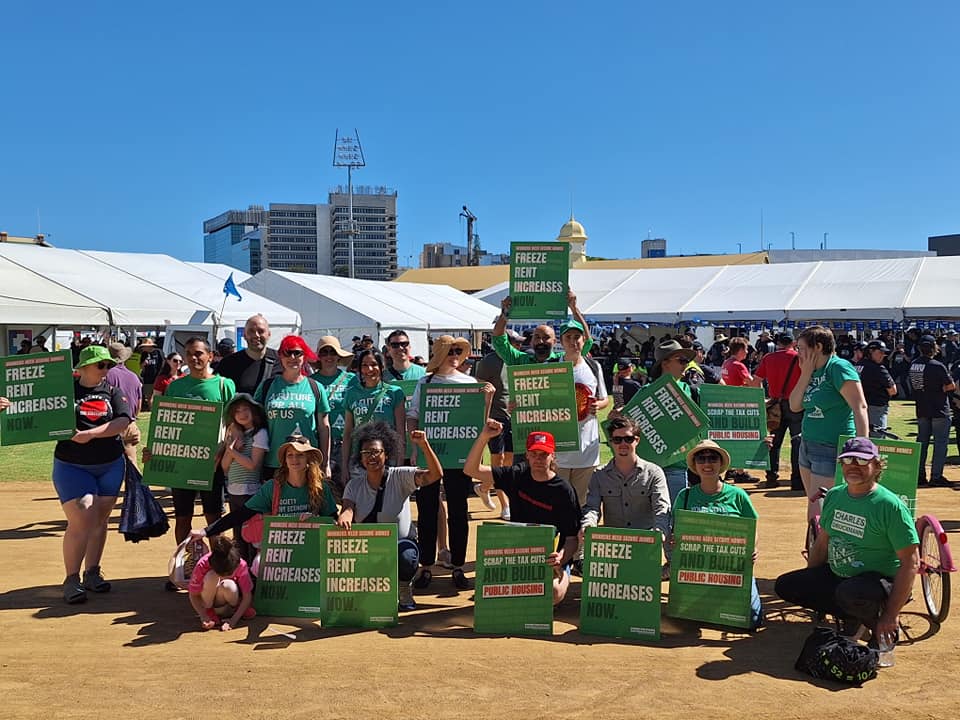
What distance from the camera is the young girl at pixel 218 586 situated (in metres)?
5.82

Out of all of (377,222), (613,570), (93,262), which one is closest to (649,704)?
(613,570)

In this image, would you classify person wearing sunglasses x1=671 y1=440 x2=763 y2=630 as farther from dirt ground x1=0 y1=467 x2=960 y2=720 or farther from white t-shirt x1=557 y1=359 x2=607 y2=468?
white t-shirt x1=557 y1=359 x2=607 y2=468

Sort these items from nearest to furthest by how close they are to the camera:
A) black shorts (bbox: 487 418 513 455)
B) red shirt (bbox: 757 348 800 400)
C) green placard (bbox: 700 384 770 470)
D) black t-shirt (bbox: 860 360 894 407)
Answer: green placard (bbox: 700 384 770 470)
black shorts (bbox: 487 418 513 455)
red shirt (bbox: 757 348 800 400)
black t-shirt (bbox: 860 360 894 407)

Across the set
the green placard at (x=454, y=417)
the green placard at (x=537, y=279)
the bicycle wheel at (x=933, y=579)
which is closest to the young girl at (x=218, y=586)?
the green placard at (x=454, y=417)

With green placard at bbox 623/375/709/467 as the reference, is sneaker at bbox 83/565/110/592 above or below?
below

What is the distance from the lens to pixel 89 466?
21.0 feet

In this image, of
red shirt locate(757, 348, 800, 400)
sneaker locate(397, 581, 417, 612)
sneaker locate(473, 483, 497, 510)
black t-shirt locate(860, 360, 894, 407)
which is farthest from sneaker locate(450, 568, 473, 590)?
black t-shirt locate(860, 360, 894, 407)

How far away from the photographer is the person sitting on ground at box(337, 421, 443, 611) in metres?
6.25

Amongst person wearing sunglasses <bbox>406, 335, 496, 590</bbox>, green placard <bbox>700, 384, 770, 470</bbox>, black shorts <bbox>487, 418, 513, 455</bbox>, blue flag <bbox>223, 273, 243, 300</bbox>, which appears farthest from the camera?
blue flag <bbox>223, 273, 243, 300</bbox>

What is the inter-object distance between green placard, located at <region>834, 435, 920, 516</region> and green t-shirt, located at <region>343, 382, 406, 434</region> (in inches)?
127

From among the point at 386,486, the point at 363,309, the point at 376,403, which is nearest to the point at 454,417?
the point at 376,403

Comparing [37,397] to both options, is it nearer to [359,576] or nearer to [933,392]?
[359,576]

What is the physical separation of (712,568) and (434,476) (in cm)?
192

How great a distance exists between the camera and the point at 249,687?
15.8 ft
